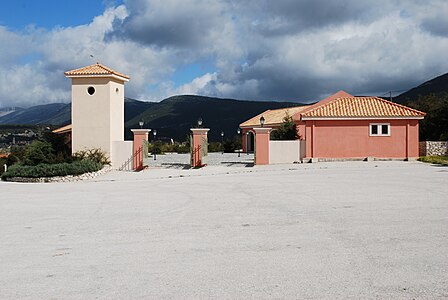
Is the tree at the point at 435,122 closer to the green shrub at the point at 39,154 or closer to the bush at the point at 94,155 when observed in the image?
the bush at the point at 94,155

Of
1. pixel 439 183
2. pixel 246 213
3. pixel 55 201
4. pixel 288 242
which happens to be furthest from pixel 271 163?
pixel 288 242

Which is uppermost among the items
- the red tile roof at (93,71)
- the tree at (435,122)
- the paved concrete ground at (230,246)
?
the red tile roof at (93,71)

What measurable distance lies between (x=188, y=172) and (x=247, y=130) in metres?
25.7

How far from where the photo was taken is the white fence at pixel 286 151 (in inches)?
1309

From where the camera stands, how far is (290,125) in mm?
39656

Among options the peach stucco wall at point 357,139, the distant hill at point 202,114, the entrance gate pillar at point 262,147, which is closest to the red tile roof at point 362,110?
the peach stucco wall at point 357,139

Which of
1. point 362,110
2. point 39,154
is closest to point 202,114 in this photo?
point 362,110

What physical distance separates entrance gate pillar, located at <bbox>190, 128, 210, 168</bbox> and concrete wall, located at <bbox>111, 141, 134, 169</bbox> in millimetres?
3937

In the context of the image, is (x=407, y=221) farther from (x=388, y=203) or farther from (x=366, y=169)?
(x=366, y=169)

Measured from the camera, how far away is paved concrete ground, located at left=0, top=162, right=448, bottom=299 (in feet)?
20.7

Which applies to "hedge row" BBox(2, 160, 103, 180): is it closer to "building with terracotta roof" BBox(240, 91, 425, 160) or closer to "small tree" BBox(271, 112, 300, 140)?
"building with terracotta roof" BBox(240, 91, 425, 160)

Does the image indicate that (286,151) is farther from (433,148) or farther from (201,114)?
(201,114)

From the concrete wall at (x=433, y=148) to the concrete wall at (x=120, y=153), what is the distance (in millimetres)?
20503

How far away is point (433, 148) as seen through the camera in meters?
36.3
